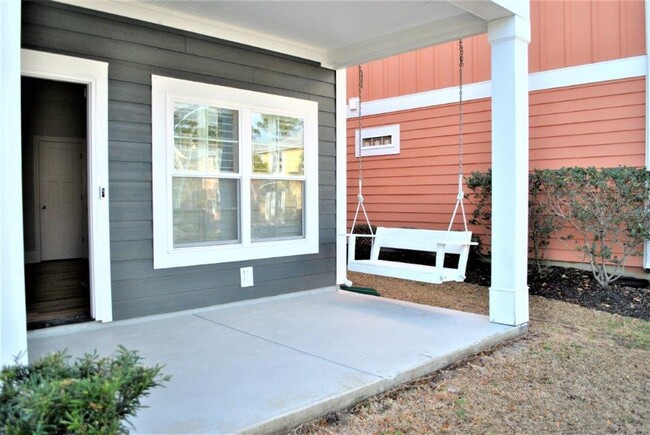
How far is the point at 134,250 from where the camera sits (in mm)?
3740

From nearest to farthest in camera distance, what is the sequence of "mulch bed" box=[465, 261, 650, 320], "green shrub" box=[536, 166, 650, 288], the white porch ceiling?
the white porch ceiling < "mulch bed" box=[465, 261, 650, 320] < "green shrub" box=[536, 166, 650, 288]

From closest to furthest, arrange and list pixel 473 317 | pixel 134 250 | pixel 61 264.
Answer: pixel 134 250 → pixel 473 317 → pixel 61 264

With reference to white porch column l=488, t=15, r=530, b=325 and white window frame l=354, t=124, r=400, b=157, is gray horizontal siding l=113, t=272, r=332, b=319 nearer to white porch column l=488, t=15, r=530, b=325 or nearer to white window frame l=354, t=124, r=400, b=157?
white porch column l=488, t=15, r=530, b=325

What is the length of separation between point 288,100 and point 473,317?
106 inches

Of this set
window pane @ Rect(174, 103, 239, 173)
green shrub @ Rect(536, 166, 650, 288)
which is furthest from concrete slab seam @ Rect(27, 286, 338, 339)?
green shrub @ Rect(536, 166, 650, 288)

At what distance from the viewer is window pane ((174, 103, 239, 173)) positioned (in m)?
4.00

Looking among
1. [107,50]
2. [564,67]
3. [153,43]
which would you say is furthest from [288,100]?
[564,67]

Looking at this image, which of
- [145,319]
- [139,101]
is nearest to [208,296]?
[145,319]

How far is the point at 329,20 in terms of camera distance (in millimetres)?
4066

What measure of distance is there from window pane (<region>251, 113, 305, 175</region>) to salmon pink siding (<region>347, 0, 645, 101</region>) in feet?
9.76

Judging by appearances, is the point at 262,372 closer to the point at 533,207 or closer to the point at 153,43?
the point at 153,43

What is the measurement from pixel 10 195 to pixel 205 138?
7.06ft

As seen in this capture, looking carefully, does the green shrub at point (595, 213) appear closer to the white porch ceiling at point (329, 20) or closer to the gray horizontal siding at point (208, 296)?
the white porch ceiling at point (329, 20)

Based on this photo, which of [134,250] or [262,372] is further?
[134,250]
